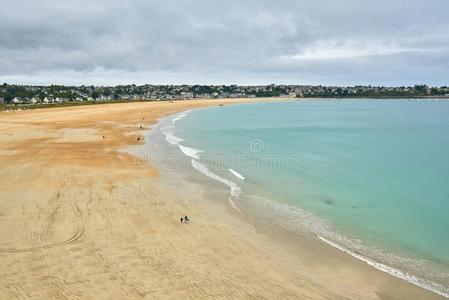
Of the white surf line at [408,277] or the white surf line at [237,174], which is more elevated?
the white surf line at [237,174]

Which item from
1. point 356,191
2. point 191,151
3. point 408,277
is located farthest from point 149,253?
point 191,151

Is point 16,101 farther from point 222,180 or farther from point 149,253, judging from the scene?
point 149,253

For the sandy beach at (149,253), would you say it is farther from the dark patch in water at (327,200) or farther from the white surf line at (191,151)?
the white surf line at (191,151)

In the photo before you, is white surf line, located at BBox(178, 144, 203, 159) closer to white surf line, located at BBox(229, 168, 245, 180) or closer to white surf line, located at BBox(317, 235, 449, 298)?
white surf line, located at BBox(229, 168, 245, 180)

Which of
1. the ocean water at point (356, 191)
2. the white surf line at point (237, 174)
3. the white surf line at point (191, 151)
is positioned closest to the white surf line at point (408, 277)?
the ocean water at point (356, 191)

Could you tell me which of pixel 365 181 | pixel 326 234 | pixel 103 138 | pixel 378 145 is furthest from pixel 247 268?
pixel 378 145

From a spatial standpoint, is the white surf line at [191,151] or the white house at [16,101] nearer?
the white surf line at [191,151]

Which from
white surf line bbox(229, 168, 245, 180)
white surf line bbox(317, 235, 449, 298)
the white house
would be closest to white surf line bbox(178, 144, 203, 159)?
white surf line bbox(229, 168, 245, 180)

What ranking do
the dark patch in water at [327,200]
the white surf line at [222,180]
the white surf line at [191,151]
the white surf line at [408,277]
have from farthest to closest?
the white surf line at [191,151] < the white surf line at [222,180] < the dark patch in water at [327,200] < the white surf line at [408,277]
